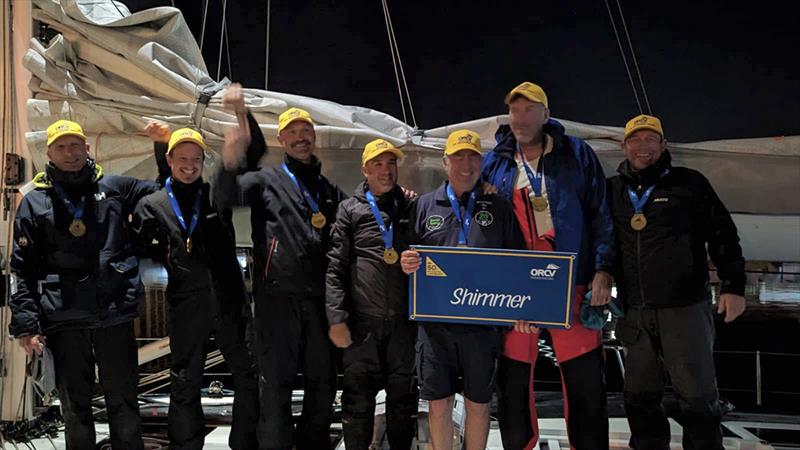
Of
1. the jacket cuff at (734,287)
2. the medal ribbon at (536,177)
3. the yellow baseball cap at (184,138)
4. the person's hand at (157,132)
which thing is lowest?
the jacket cuff at (734,287)

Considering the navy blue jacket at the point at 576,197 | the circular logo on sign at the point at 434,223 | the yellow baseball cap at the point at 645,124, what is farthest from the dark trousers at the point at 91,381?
the yellow baseball cap at the point at 645,124

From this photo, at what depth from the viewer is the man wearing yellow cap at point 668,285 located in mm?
2916

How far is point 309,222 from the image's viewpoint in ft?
10.3

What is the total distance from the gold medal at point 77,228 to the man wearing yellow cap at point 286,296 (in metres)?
0.67

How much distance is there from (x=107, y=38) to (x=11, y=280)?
5.18 ft

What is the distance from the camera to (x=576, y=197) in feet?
9.63

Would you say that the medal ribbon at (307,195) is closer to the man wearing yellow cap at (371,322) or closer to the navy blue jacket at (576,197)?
the man wearing yellow cap at (371,322)

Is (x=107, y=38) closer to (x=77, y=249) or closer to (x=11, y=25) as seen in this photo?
(x=11, y=25)

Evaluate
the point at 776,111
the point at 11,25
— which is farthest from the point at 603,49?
the point at 11,25

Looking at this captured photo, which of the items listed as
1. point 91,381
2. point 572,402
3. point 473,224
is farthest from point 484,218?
point 91,381

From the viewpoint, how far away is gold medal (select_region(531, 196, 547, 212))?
2.94 m

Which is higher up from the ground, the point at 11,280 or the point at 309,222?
the point at 309,222

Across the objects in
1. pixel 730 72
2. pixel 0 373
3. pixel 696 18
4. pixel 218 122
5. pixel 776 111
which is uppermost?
pixel 696 18

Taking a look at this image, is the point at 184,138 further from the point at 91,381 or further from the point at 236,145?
the point at 91,381
